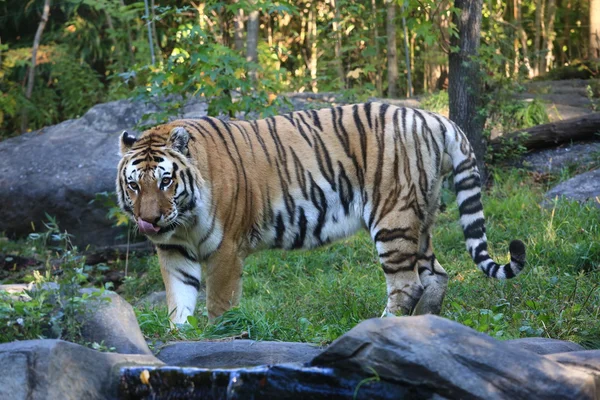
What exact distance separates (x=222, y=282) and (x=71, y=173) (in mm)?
5062

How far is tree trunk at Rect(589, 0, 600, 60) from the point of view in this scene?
14140 millimetres

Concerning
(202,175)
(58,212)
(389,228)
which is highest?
(202,175)

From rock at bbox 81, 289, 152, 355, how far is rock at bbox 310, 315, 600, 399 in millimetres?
1145

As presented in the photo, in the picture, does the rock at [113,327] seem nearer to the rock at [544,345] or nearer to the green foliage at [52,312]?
the green foliage at [52,312]

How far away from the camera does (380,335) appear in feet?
10.1

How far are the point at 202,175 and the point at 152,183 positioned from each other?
0.36m

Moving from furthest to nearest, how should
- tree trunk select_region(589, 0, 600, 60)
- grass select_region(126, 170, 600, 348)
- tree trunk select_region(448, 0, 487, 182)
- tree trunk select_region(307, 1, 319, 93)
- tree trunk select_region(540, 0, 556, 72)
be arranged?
tree trunk select_region(540, 0, 556, 72)
tree trunk select_region(307, 1, 319, 93)
tree trunk select_region(589, 0, 600, 60)
tree trunk select_region(448, 0, 487, 182)
grass select_region(126, 170, 600, 348)

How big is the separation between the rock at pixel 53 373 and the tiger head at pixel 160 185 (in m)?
1.89

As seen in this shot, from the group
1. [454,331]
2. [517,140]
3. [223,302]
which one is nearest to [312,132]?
[223,302]

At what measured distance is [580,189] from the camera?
8164 mm

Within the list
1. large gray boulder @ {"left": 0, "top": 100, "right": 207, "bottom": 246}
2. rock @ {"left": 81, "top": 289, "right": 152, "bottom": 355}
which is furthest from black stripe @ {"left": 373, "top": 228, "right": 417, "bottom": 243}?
large gray boulder @ {"left": 0, "top": 100, "right": 207, "bottom": 246}

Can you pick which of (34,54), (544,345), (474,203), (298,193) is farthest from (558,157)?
(34,54)

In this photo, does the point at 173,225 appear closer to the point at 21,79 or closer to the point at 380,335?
the point at 380,335

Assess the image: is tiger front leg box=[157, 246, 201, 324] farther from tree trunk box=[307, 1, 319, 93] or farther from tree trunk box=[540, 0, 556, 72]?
tree trunk box=[540, 0, 556, 72]
